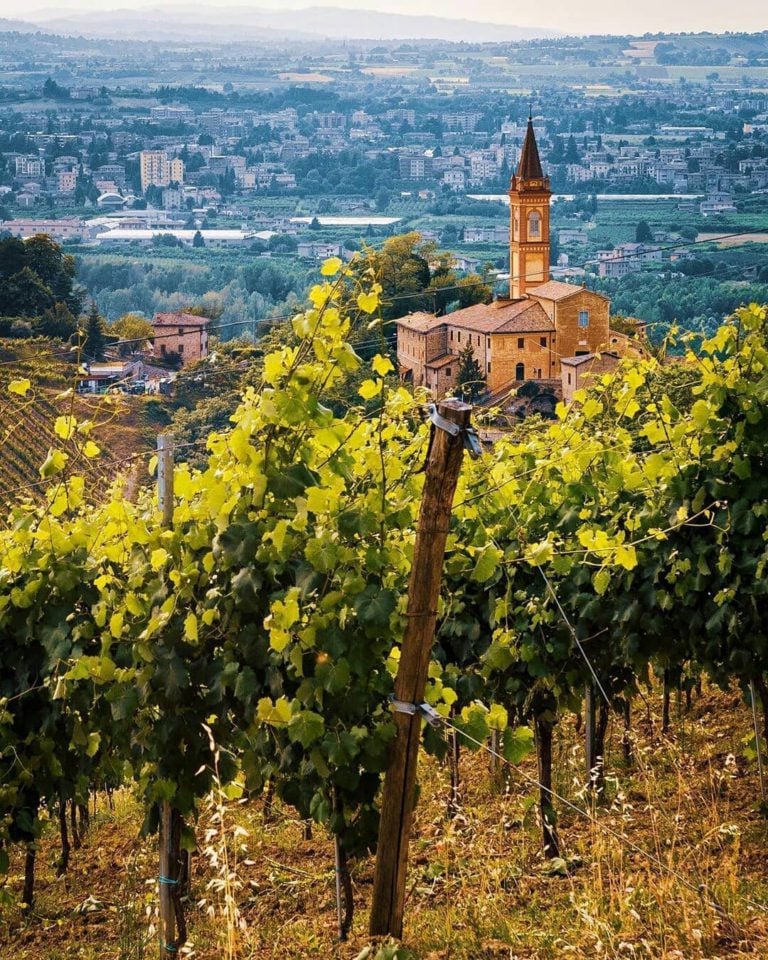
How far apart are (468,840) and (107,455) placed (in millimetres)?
30913

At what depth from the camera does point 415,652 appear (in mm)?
3115

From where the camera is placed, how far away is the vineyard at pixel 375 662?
3.35 meters

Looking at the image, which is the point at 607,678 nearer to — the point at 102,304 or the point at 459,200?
the point at 102,304

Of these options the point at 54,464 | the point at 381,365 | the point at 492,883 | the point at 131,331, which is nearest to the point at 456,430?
the point at 381,365

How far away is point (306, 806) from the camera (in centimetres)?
362

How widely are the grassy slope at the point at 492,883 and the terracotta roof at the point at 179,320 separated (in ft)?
158

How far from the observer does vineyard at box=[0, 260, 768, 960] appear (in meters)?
3.35

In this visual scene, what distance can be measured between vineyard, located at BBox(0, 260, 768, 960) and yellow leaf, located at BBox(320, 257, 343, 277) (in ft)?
0.15

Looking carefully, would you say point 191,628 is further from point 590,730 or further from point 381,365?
point 590,730

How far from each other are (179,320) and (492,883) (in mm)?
53210

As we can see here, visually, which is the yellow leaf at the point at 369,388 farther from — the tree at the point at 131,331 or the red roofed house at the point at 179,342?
the tree at the point at 131,331

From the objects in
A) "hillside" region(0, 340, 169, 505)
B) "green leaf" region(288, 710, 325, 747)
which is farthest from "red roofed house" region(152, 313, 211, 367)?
"green leaf" region(288, 710, 325, 747)

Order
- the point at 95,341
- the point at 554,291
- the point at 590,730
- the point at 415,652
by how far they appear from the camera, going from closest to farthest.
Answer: the point at 415,652
the point at 590,730
the point at 95,341
the point at 554,291

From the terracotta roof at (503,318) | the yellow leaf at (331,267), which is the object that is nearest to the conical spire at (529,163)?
the terracotta roof at (503,318)
